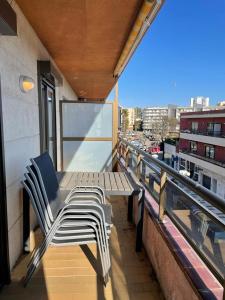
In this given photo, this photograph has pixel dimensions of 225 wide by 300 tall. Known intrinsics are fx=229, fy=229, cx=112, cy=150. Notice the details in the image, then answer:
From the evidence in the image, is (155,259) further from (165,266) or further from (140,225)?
(140,225)

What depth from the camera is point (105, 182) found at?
2.72 metres

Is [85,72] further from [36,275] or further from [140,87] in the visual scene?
[140,87]

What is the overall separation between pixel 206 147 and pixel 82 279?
744 inches

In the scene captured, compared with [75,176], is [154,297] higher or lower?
lower

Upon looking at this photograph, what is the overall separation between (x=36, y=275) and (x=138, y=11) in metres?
2.41

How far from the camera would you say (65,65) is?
408 centimetres

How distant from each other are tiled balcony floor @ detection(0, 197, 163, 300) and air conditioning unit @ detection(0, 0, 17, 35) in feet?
5.93

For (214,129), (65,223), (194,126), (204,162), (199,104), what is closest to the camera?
(65,223)

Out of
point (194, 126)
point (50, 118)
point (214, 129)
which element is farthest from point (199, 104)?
point (50, 118)

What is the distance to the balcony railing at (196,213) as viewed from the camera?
1087mm

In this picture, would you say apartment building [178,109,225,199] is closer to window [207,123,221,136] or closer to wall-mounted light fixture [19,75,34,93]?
window [207,123,221,136]

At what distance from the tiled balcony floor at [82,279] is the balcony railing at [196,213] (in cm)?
52

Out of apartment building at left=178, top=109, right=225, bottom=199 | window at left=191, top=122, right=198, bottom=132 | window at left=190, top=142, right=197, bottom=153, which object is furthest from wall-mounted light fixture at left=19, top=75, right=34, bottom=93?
window at left=190, top=142, right=197, bottom=153

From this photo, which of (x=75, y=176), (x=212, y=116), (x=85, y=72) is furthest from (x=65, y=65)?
(x=212, y=116)
